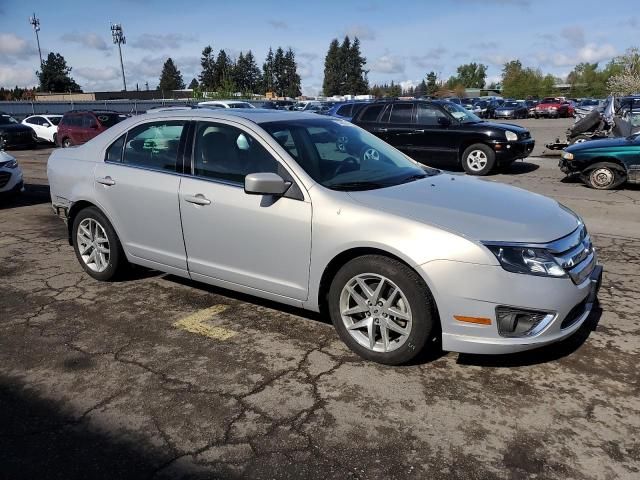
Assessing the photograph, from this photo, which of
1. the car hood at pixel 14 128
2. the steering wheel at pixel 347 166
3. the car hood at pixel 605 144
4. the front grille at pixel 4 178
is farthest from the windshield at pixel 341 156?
the car hood at pixel 14 128

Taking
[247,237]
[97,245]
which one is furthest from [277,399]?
[97,245]

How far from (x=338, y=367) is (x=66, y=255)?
419 centimetres

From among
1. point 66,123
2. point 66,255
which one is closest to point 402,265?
point 66,255

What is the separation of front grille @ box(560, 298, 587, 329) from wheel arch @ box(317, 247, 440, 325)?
2.49 ft

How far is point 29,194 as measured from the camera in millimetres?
11172

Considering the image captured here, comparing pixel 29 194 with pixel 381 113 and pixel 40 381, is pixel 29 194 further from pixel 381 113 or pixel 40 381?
pixel 40 381

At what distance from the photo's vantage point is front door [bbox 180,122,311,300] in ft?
12.5

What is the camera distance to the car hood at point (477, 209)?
10.7 feet

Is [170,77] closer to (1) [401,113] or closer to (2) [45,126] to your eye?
(2) [45,126]

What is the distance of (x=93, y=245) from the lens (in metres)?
5.26

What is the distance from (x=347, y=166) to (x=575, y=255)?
5.54 feet

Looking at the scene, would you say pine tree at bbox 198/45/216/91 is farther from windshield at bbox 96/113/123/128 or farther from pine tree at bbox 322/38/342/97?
windshield at bbox 96/113/123/128

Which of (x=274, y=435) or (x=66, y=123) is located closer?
(x=274, y=435)

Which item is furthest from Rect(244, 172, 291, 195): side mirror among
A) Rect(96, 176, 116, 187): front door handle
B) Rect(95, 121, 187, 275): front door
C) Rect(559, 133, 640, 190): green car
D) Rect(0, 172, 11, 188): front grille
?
Rect(559, 133, 640, 190): green car
